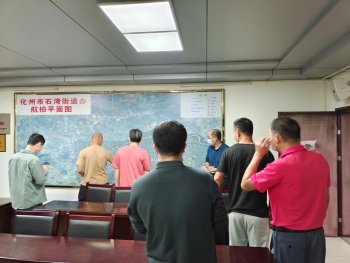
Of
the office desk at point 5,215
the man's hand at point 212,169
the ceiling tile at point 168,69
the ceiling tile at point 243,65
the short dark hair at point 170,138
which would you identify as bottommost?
the office desk at point 5,215

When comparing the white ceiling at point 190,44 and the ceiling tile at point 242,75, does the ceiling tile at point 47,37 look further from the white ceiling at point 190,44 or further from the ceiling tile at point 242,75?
the ceiling tile at point 242,75

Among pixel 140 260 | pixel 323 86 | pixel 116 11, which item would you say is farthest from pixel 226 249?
pixel 323 86

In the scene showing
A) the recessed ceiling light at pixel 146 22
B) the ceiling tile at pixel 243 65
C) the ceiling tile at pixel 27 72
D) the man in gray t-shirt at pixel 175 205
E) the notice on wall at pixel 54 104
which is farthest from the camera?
the notice on wall at pixel 54 104

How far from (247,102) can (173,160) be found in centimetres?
337

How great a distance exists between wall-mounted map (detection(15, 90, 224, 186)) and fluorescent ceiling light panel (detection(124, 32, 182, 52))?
1534 mm

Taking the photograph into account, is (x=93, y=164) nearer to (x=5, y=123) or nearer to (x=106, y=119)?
Result: (x=106, y=119)

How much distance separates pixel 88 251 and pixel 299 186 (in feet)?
4.60

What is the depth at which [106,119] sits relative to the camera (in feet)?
14.7

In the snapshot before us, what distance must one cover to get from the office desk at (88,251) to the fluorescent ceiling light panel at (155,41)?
1.89 metres

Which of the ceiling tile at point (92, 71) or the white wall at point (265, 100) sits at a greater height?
the ceiling tile at point (92, 71)

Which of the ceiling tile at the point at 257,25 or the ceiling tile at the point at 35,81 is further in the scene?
the ceiling tile at the point at 35,81

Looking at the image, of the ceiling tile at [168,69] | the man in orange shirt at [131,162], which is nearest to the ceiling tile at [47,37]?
the ceiling tile at [168,69]

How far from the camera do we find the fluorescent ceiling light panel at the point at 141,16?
1825 mm

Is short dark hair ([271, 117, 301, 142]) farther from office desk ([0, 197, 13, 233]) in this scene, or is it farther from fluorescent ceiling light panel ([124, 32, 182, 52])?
office desk ([0, 197, 13, 233])
